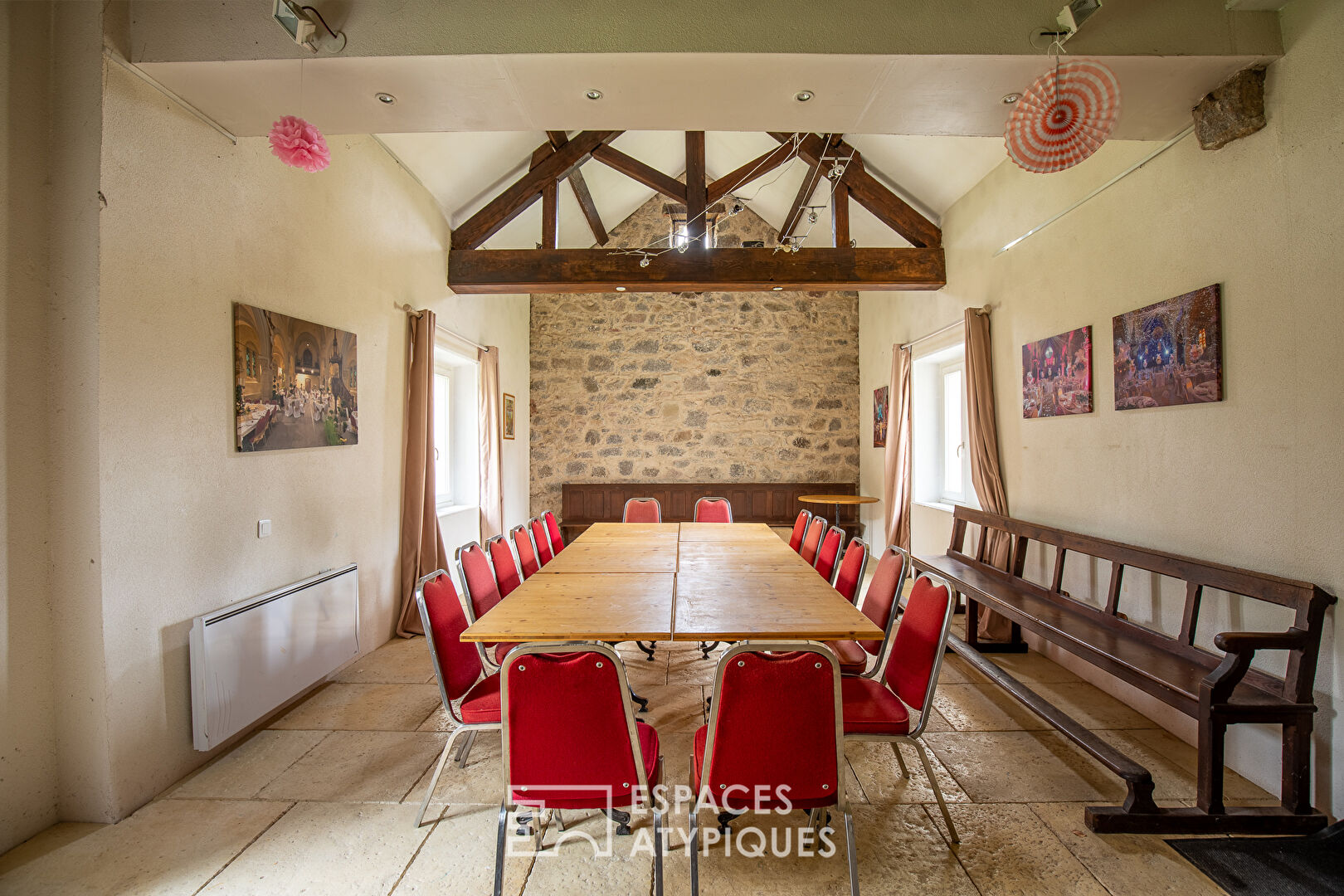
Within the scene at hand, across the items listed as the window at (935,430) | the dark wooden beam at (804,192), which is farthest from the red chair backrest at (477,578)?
the window at (935,430)

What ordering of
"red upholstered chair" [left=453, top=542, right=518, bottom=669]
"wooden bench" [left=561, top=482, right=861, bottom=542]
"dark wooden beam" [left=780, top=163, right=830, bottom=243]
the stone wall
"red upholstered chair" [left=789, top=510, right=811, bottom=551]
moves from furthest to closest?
the stone wall < "wooden bench" [left=561, top=482, right=861, bottom=542] < "dark wooden beam" [left=780, top=163, right=830, bottom=243] < "red upholstered chair" [left=789, top=510, right=811, bottom=551] < "red upholstered chair" [left=453, top=542, right=518, bottom=669]

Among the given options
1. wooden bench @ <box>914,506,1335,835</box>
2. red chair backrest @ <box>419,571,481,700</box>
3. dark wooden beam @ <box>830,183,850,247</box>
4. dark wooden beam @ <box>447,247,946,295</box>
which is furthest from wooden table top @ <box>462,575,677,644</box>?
dark wooden beam @ <box>830,183,850,247</box>

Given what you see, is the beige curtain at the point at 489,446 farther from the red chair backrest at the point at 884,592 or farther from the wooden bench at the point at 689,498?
the red chair backrest at the point at 884,592

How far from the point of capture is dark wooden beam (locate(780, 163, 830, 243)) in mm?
4664

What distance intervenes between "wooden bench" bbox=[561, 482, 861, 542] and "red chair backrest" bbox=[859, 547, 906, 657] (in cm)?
405

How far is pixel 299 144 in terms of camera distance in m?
1.81

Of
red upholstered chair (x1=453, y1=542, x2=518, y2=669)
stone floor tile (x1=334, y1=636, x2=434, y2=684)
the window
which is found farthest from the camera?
the window

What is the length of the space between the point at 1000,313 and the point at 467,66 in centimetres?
338

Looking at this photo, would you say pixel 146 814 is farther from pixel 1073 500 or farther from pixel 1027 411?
pixel 1027 411

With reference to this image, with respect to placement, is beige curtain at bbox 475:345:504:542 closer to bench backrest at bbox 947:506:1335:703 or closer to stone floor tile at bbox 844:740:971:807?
stone floor tile at bbox 844:740:971:807

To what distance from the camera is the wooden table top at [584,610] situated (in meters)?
1.79

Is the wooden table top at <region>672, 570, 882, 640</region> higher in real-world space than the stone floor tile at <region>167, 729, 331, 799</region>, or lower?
higher

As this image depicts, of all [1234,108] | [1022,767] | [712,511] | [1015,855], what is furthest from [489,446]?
[1234,108]

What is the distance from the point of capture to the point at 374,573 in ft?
11.6
